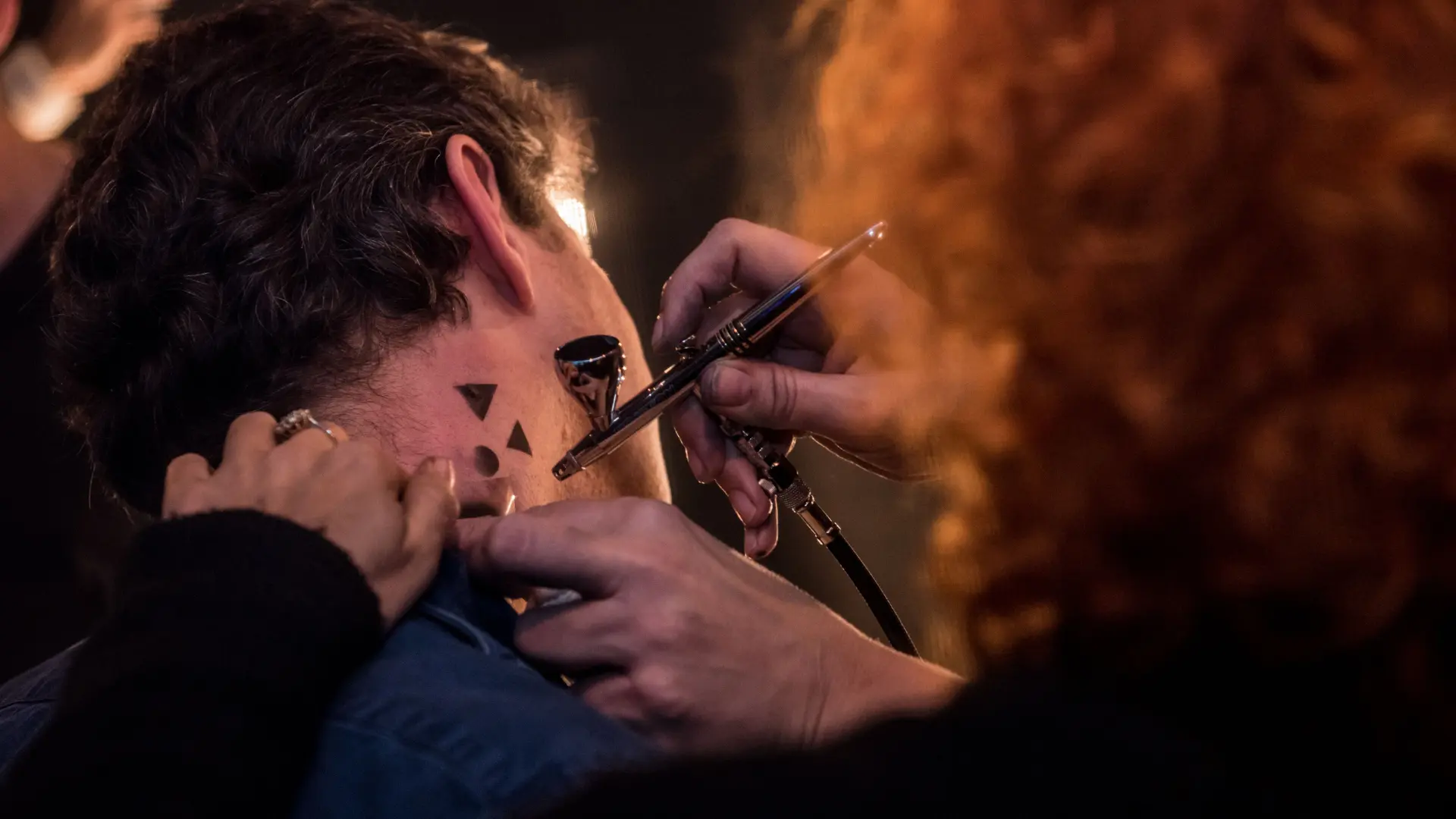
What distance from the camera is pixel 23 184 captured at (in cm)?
131

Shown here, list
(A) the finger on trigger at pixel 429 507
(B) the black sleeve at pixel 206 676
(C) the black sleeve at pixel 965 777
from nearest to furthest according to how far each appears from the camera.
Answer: (C) the black sleeve at pixel 965 777 < (B) the black sleeve at pixel 206 676 < (A) the finger on trigger at pixel 429 507

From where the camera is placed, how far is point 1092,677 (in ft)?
1.41

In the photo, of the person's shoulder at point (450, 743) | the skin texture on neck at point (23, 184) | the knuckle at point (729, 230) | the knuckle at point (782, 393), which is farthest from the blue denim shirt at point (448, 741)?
the skin texture on neck at point (23, 184)

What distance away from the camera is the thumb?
0.84 meters

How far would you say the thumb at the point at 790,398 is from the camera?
2.76ft

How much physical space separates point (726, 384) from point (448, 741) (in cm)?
38

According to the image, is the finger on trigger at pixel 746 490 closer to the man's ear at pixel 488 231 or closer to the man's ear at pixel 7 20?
the man's ear at pixel 488 231

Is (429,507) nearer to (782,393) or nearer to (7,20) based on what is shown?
(782,393)

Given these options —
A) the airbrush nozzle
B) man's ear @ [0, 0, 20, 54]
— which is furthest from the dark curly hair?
man's ear @ [0, 0, 20, 54]

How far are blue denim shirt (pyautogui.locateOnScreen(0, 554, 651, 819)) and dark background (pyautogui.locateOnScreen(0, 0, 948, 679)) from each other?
105cm

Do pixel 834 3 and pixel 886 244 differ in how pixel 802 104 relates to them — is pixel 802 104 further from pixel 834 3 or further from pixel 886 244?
pixel 886 244

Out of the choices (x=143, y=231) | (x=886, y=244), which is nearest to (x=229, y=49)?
(x=143, y=231)

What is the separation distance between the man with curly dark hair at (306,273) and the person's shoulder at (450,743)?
0.14 meters

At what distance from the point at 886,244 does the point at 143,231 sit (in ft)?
2.18
